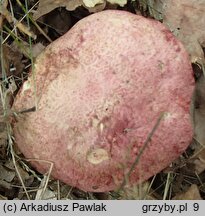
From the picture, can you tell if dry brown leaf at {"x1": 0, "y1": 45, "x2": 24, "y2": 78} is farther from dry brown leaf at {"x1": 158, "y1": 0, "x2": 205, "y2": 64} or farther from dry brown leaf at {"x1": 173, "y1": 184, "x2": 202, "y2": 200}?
dry brown leaf at {"x1": 173, "y1": 184, "x2": 202, "y2": 200}

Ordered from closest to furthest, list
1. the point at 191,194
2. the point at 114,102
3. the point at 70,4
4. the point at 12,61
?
the point at 114,102, the point at 191,194, the point at 70,4, the point at 12,61

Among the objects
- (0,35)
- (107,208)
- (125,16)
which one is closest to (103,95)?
(125,16)

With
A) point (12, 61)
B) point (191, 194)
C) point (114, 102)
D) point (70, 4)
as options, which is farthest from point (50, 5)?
point (191, 194)

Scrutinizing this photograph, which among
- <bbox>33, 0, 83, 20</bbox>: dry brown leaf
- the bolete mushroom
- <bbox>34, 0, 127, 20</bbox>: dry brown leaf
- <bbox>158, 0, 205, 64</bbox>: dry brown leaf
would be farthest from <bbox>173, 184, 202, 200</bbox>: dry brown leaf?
<bbox>33, 0, 83, 20</bbox>: dry brown leaf

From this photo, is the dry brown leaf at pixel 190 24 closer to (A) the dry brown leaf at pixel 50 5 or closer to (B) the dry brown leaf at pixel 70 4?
(B) the dry brown leaf at pixel 70 4

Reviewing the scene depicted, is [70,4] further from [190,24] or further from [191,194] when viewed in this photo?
[191,194]

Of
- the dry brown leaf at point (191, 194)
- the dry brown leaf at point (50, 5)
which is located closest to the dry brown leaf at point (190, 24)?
the dry brown leaf at point (50, 5)
